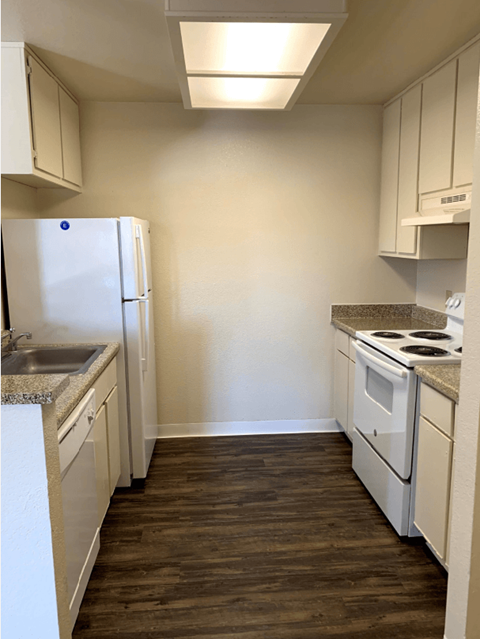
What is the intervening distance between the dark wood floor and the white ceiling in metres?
2.48

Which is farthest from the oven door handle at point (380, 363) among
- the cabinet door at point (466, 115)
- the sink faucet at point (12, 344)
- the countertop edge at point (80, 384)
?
the sink faucet at point (12, 344)

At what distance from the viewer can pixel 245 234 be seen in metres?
3.64

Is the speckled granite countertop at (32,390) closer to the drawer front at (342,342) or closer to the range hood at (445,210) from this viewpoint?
the range hood at (445,210)

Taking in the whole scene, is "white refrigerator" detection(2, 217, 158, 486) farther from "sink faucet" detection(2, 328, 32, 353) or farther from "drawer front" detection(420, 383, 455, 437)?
"drawer front" detection(420, 383, 455, 437)

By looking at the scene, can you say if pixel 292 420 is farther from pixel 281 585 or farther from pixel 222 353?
pixel 281 585

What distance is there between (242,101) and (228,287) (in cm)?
136

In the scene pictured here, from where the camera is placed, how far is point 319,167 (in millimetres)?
3623

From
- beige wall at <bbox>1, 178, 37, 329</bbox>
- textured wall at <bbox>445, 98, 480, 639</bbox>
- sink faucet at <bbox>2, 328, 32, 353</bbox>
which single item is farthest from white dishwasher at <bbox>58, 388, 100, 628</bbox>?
textured wall at <bbox>445, 98, 480, 639</bbox>

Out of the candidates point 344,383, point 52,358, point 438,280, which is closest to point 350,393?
point 344,383

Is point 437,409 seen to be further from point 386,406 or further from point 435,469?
point 386,406

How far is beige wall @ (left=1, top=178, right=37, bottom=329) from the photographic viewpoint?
287 cm

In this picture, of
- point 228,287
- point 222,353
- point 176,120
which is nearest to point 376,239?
point 228,287

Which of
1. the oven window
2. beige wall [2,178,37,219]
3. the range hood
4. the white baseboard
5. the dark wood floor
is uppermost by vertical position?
beige wall [2,178,37,219]

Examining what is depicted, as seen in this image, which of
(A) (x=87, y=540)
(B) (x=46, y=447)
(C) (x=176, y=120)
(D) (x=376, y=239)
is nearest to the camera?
(B) (x=46, y=447)
